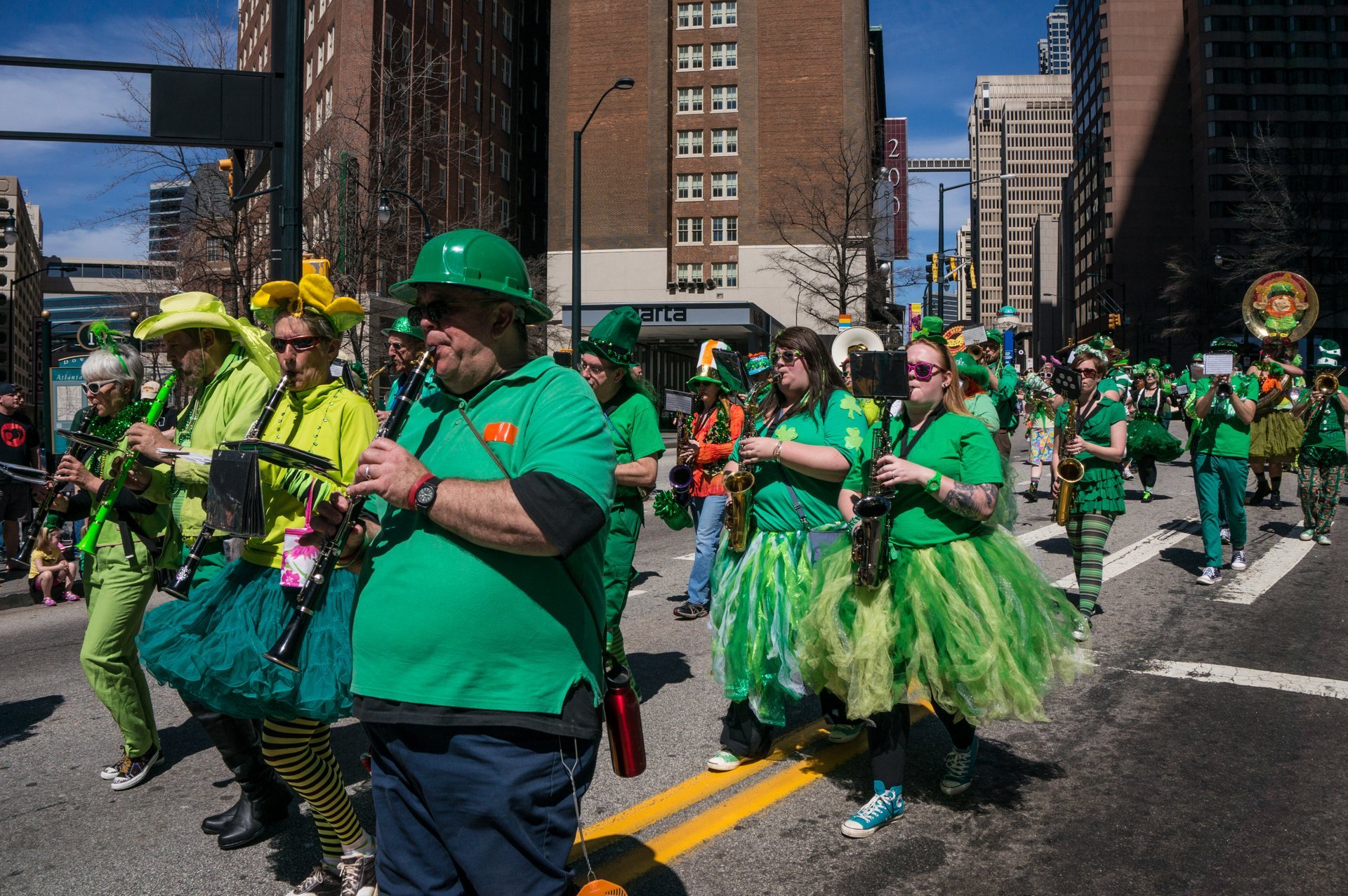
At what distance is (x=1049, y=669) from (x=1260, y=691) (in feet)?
8.72

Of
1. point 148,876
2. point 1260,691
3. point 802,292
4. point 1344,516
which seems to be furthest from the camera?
point 802,292

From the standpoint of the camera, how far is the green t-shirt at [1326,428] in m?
12.1

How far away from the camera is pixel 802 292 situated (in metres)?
52.4

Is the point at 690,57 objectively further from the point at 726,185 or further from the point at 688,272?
the point at 688,272

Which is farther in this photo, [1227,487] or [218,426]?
[1227,487]

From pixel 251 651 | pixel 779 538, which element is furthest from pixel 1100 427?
pixel 251 651

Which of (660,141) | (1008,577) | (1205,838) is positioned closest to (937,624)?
(1008,577)

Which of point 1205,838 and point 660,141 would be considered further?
point 660,141

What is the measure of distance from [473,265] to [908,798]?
313 cm

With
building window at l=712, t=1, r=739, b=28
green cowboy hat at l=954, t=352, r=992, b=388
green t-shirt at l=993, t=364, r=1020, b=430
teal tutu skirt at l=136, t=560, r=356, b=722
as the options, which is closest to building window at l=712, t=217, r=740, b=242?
building window at l=712, t=1, r=739, b=28

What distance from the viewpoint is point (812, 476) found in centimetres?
458

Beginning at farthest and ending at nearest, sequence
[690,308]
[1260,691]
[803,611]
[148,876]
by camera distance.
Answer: [690,308], [1260,691], [803,611], [148,876]

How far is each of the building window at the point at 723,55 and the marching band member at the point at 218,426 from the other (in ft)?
182

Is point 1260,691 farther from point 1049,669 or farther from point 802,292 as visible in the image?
point 802,292
